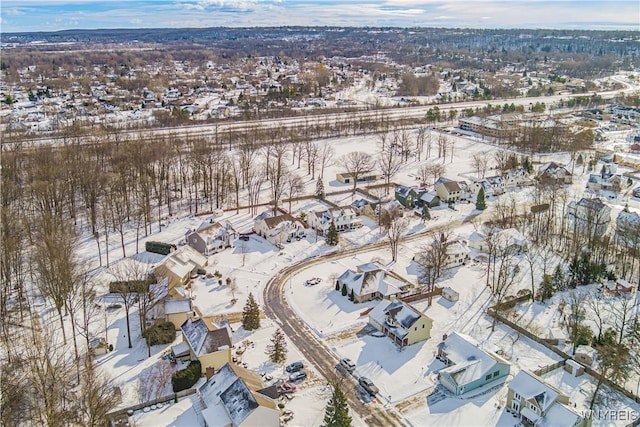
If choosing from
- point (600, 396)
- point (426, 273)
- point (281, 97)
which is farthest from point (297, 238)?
point (281, 97)

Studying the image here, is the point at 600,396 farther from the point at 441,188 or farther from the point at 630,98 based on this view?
the point at 630,98

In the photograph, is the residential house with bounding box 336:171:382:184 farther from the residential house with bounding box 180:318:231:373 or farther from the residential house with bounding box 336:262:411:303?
the residential house with bounding box 180:318:231:373

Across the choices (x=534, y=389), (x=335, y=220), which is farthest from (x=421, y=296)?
(x=335, y=220)

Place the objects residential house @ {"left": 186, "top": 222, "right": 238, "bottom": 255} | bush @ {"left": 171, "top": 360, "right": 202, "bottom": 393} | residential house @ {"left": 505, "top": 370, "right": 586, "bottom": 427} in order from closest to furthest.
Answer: residential house @ {"left": 505, "top": 370, "right": 586, "bottom": 427} → bush @ {"left": 171, "top": 360, "right": 202, "bottom": 393} → residential house @ {"left": 186, "top": 222, "right": 238, "bottom": 255}

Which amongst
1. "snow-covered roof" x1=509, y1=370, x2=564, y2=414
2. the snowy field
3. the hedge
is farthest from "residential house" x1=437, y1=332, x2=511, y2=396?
the hedge

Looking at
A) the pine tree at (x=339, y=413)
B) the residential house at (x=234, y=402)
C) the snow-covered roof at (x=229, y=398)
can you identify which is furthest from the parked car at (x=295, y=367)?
the pine tree at (x=339, y=413)

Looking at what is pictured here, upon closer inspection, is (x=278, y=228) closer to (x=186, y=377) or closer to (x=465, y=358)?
(x=186, y=377)

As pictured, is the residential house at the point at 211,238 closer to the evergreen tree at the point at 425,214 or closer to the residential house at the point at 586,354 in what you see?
the evergreen tree at the point at 425,214
